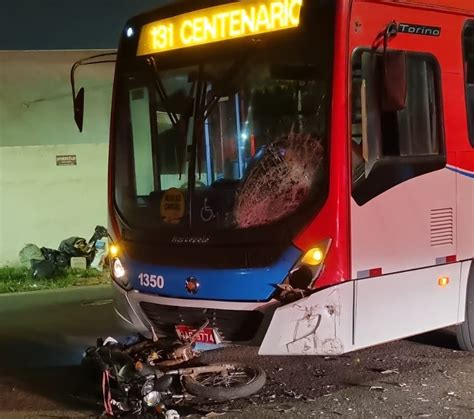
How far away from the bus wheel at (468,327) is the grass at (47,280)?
20.9 ft

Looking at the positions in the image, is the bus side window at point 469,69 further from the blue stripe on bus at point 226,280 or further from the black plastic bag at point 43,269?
the black plastic bag at point 43,269

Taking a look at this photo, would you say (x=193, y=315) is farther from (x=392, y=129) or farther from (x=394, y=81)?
(x=394, y=81)

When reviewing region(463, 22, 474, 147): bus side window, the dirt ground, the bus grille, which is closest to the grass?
the dirt ground

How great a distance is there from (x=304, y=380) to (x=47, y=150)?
7.75m

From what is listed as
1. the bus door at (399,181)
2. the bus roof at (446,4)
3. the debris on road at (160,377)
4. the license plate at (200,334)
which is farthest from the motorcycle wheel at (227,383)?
the bus roof at (446,4)

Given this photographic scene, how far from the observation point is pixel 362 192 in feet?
16.8

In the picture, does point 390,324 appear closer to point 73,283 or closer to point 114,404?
point 114,404

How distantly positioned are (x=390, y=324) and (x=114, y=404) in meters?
2.18

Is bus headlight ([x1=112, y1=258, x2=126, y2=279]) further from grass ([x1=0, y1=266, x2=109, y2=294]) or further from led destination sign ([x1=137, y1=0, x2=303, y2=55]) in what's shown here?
grass ([x1=0, y1=266, x2=109, y2=294])

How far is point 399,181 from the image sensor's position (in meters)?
5.35

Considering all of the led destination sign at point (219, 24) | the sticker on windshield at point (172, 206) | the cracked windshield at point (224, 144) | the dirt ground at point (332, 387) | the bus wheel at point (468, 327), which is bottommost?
the dirt ground at point (332, 387)

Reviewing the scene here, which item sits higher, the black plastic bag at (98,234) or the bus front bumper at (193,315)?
the black plastic bag at (98,234)

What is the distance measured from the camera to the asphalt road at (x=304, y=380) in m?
5.29

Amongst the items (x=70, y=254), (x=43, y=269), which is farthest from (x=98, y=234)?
(x=43, y=269)
